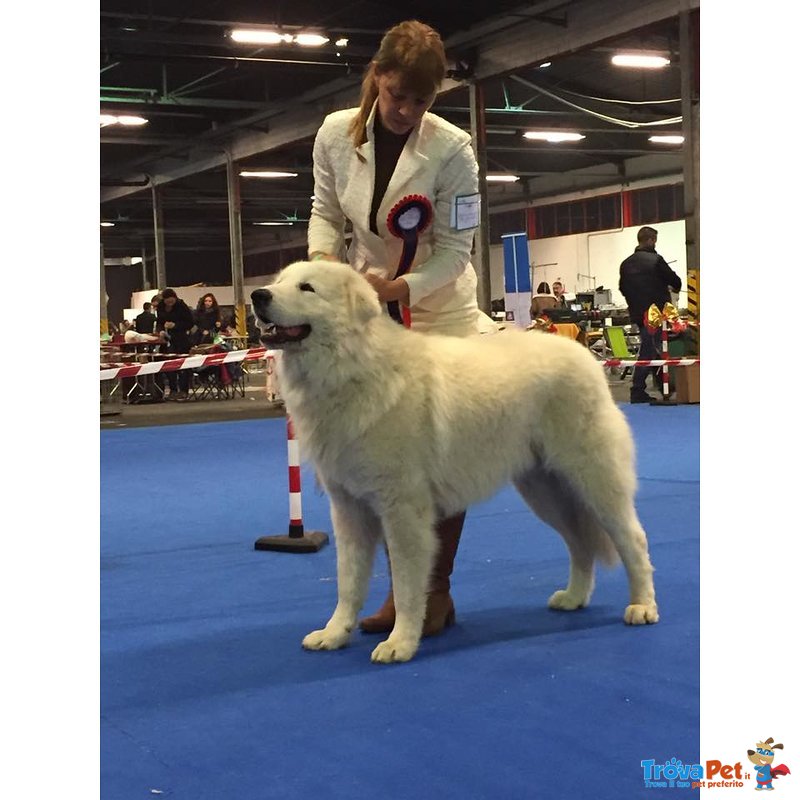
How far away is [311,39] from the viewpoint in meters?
13.4

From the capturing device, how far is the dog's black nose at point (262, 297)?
2719 mm

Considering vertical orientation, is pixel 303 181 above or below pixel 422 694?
above

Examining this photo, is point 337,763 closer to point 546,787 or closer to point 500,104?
point 546,787

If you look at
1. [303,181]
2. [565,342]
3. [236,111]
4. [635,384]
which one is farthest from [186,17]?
[303,181]

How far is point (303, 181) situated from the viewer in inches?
1052

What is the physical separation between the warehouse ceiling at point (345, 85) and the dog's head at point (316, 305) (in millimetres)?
9648

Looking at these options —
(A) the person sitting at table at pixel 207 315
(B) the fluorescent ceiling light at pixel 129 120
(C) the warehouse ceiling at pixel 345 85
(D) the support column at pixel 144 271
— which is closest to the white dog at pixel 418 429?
(C) the warehouse ceiling at pixel 345 85

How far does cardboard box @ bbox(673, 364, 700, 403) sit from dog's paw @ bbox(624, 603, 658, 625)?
7.89m

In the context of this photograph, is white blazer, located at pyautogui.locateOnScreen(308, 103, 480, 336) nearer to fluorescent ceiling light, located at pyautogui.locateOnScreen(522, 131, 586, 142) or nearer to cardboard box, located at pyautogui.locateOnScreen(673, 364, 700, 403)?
cardboard box, located at pyautogui.locateOnScreen(673, 364, 700, 403)

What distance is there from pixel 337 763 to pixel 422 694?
1.62ft

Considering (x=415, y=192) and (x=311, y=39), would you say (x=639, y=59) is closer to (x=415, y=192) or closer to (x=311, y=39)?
(x=311, y=39)

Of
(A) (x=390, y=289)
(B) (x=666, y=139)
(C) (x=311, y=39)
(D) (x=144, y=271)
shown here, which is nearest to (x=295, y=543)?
(A) (x=390, y=289)

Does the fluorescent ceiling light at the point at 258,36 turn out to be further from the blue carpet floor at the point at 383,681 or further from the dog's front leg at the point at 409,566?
the dog's front leg at the point at 409,566

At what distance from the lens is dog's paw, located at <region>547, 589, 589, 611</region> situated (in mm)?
3420
